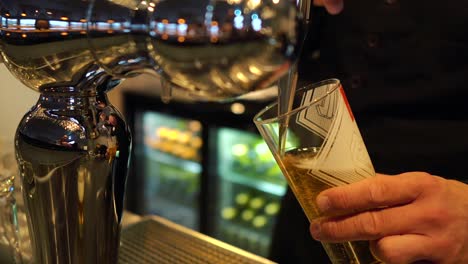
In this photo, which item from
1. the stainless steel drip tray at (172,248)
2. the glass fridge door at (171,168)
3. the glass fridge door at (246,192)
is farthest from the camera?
the glass fridge door at (171,168)

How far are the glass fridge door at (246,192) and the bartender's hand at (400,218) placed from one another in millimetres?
1787

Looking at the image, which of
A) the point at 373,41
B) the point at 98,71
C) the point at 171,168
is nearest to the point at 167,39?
the point at 98,71

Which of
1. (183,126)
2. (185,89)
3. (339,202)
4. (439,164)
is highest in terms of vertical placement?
(185,89)

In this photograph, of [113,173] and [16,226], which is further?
[16,226]

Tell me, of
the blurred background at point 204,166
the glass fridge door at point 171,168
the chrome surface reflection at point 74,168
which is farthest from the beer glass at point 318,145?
the glass fridge door at point 171,168

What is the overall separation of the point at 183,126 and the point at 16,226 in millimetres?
2014

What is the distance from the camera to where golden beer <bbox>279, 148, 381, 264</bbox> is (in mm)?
498

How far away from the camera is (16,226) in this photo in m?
0.63

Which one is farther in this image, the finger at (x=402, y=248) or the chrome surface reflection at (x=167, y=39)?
the finger at (x=402, y=248)

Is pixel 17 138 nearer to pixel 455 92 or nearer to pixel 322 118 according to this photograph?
pixel 322 118

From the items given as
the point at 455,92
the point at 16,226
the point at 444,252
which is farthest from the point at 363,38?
the point at 16,226

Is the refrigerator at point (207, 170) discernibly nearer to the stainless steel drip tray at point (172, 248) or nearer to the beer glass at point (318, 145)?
the stainless steel drip tray at point (172, 248)

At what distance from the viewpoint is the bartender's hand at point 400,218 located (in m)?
0.51

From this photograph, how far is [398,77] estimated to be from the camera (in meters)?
1.08
